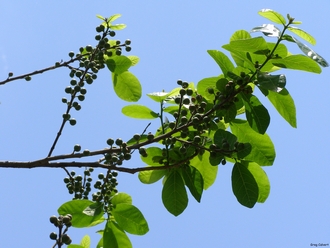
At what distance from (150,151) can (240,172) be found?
2.21 feet

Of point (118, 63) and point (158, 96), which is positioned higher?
point (118, 63)

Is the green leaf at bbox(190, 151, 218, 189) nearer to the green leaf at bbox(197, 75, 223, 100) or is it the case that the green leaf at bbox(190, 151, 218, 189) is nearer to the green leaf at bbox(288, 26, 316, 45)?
the green leaf at bbox(197, 75, 223, 100)

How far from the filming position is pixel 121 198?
3264 millimetres

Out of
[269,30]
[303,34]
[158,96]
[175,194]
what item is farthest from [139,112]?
[303,34]

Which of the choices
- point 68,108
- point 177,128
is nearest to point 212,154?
point 177,128

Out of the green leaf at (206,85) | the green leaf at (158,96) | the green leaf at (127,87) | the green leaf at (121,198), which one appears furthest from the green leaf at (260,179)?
the green leaf at (127,87)

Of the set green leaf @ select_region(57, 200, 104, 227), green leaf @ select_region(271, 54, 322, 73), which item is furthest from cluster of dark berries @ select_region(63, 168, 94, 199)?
green leaf @ select_region(271, 54, 322, 73)

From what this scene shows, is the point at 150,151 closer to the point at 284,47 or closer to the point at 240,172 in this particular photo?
the point at 240,172

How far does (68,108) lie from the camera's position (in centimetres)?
323

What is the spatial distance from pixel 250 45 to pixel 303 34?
1.32 ft

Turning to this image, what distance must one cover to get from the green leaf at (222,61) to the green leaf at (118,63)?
0.86 meters

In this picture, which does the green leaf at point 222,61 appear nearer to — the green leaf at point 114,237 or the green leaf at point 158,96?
the green leaf at point 158,96

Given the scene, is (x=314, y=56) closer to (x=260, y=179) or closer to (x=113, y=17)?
(x=260, y=179)

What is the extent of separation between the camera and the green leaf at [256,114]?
9.86ft
